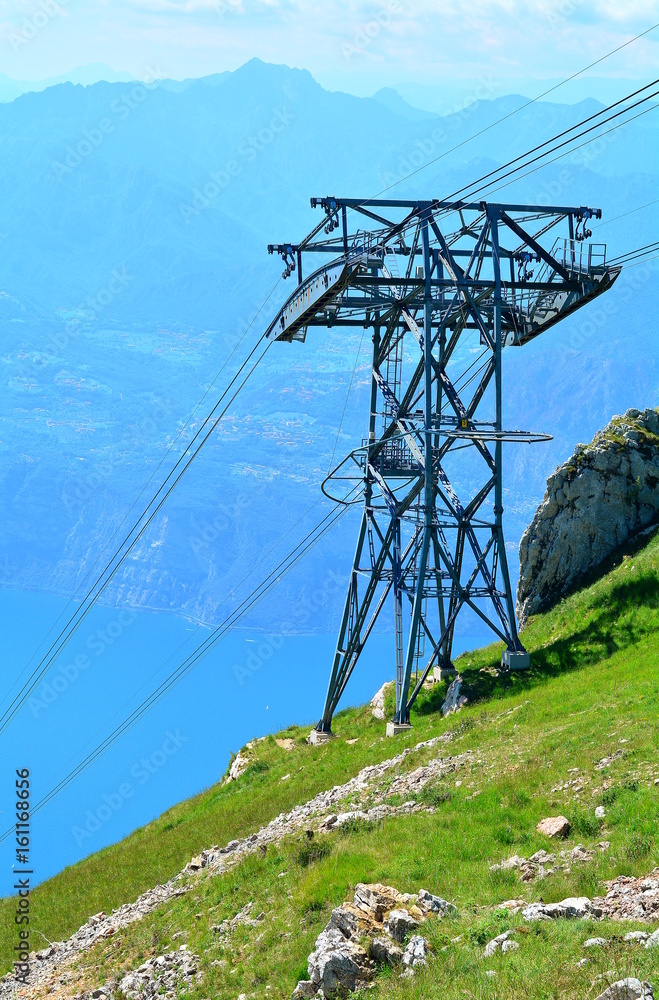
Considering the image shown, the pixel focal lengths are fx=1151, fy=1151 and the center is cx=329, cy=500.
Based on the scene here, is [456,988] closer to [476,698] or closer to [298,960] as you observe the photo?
[298,960]

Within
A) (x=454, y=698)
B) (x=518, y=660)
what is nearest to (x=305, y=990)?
(x=454, y=698)

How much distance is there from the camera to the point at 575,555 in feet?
106

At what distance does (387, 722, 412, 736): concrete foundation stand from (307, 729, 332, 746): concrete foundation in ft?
14.6

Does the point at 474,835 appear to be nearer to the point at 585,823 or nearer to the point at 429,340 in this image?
the point at 585,823

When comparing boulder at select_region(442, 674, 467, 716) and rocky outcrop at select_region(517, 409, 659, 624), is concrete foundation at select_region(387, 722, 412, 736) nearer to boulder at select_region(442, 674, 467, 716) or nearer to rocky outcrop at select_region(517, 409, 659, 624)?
boulder at select_region(442, 674, 467, 716)

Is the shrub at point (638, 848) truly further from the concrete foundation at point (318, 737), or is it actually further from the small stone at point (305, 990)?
the concrete foundation at point (318, 737)

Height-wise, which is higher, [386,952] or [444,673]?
[444,673]

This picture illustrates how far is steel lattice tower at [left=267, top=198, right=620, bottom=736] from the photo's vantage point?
28312 mm

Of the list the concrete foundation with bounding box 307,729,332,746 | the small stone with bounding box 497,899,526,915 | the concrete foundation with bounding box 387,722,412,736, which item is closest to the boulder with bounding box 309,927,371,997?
the small stone with bounding box 497,899,526,915

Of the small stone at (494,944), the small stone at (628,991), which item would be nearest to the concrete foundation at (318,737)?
the small stone at (494,944)

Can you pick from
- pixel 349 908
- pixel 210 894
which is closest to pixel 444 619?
pixel 210 894

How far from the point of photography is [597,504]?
31.9 m

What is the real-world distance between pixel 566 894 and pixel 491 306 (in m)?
19.2

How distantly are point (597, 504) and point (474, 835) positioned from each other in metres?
17.1
